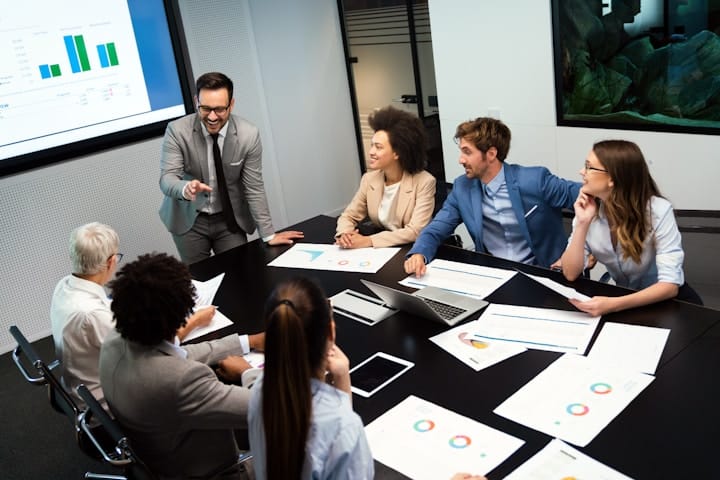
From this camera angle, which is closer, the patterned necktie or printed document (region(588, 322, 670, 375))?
printed document (region(588, 322, 670, 375))

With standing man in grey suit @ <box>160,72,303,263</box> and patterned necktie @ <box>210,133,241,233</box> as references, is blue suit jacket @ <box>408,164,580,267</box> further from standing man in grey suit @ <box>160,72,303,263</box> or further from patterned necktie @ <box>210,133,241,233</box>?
patterned necktie @ <box>210,133,241,233</box>

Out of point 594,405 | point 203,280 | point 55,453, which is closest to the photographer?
point 594,405

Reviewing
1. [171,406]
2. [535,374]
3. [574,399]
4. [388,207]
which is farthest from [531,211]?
[171,406]

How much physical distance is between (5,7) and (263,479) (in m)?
3.94

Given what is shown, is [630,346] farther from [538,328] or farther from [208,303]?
[208,303]

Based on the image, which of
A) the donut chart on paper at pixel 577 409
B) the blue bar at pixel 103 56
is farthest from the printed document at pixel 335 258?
the blue bar at pixel 103 56

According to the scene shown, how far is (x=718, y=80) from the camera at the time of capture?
3.92m

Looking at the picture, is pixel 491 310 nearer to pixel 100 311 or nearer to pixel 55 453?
pixel 100 311

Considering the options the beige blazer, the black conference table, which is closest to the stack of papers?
the black conference table

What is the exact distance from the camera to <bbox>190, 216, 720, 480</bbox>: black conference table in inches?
66.6

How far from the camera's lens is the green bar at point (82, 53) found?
462 centimetres

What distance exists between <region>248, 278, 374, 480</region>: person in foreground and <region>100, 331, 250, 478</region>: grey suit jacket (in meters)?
0.44

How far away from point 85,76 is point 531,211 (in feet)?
10.6

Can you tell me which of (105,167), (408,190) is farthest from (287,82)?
(408,190)
